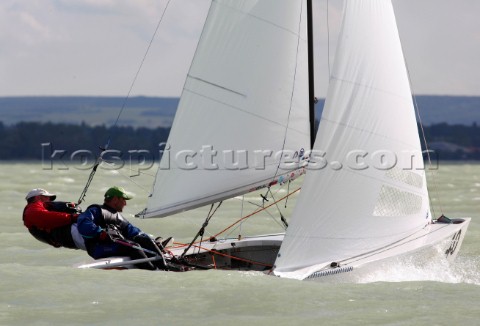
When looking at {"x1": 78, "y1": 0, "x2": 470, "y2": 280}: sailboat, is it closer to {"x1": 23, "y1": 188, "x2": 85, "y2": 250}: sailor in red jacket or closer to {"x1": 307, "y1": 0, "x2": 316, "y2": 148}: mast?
{"x1": 307, "y1": 0, "x2": 316, "y2": 148}: mast

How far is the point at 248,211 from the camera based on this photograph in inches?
849

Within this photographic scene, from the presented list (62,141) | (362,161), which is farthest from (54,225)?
(62,141)

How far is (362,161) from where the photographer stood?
37.3 feet

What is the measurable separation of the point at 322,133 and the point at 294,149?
2.74 feet

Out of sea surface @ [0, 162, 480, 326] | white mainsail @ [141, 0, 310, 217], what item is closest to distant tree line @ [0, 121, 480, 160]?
white mainsail @ [141, 0, 310, 217]

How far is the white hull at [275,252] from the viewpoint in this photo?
10977mm

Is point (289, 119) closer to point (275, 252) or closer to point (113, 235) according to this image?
point (275, 252)

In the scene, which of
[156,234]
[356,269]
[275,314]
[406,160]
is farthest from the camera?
[156,234]

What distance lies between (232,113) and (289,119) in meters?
0.61

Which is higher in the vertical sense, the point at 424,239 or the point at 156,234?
the point at 424,239

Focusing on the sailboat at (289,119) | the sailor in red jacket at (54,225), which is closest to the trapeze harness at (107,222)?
the sailor in red jacket at (54,225)

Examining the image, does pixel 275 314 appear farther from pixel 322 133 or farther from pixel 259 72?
pixel 259 72

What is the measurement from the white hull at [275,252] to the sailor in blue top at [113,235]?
139 millimetres

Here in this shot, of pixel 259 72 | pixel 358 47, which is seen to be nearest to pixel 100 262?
pixel 259 72
